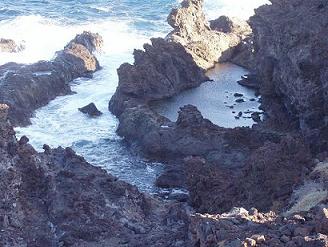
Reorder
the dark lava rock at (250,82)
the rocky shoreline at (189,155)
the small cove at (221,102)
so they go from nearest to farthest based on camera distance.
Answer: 1. the rocky shoreline at (189,155)
2. the small cove at (221,102)
3. the dark lava rock at (250,82)

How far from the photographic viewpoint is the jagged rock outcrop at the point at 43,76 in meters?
53.2

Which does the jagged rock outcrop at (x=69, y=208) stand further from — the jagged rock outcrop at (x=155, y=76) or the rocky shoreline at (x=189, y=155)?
the jagged rock outcrop at (x=155, y=76)

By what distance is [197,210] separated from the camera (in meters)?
36.4

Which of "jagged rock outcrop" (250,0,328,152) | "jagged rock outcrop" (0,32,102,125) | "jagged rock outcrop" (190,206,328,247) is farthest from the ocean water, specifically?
"jagged rock outcrop" (190,206,328,247)

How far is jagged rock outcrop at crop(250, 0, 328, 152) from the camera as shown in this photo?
42312mm

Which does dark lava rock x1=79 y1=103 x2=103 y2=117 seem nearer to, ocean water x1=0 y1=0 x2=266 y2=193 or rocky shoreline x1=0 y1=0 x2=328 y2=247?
ocean water x1=0 y1=0 x2=266 y2=193

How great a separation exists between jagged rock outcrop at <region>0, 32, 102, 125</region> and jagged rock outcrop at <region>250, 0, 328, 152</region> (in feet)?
64.2

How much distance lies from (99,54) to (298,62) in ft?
105

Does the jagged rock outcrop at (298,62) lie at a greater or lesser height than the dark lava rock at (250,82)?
greater

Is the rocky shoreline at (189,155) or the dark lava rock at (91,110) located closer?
the rocky shoreline at (189,155)

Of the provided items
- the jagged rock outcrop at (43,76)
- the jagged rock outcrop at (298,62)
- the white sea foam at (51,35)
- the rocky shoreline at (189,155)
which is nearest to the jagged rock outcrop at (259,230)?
the rocky shoreline at (189,155)

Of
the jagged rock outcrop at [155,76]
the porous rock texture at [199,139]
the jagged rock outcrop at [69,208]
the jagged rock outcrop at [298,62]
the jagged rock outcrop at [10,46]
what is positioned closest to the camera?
the jagged rock outcrop at [69,208]

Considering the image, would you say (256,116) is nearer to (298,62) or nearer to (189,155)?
(298,62)

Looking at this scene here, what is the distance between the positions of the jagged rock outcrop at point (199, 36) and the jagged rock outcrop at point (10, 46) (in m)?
17.4
